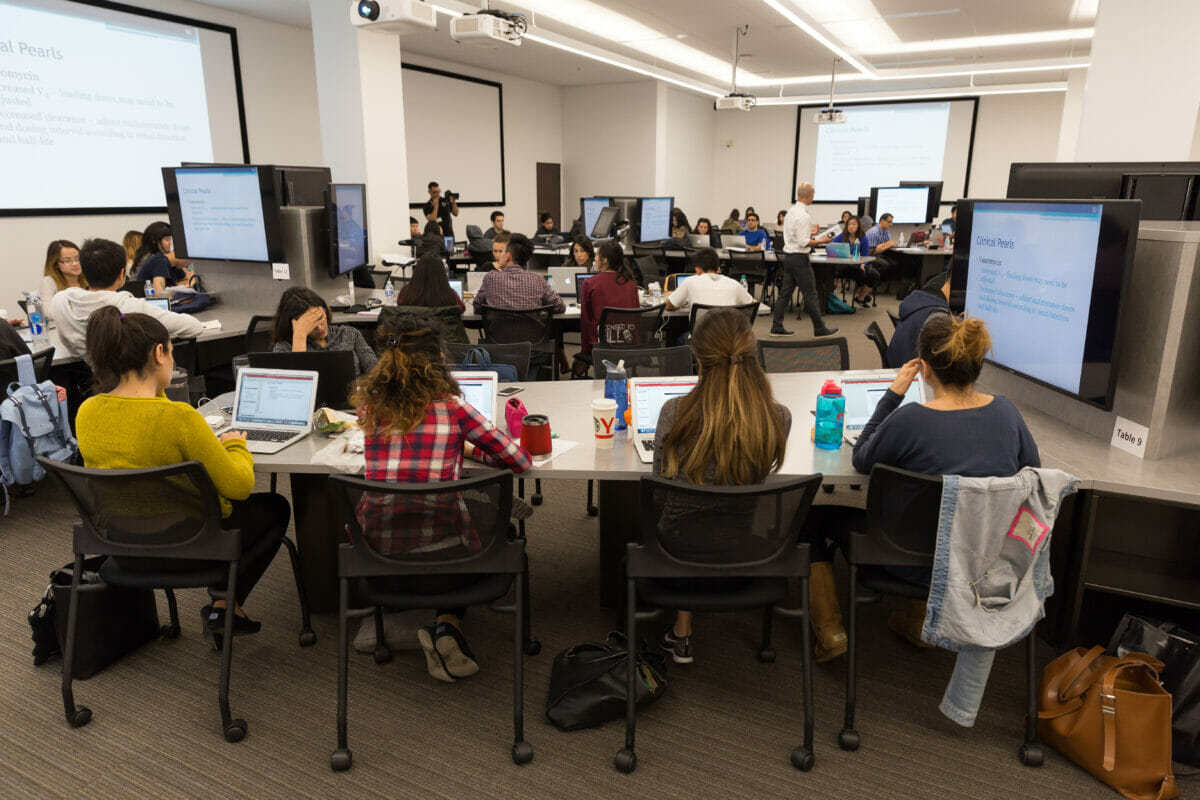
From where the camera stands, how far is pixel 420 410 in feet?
7.16

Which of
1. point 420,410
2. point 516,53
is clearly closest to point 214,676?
point 420,410

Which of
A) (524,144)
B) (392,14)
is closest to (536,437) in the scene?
(392,14)

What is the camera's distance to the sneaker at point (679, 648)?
2.65 metres

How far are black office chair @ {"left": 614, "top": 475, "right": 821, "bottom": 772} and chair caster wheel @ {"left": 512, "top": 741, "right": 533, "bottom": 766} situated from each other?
248 millimetres

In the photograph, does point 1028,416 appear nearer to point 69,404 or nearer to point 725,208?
point 69,404

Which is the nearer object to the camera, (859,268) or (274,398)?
(274,398)

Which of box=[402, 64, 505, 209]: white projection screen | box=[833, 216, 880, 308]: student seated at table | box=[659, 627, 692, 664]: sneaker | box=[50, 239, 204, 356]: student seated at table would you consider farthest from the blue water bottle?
box=[402, 64, 505, 209]: white projection screen

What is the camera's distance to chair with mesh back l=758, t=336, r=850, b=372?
358 cm

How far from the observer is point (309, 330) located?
3250 millimetres

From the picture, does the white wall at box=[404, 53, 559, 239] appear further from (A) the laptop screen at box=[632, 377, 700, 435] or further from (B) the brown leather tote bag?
(B) the brown leather tote bag

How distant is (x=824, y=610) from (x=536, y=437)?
3.78 ft

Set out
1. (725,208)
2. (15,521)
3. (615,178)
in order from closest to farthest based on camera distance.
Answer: (15,521), (615,178), (725,208)

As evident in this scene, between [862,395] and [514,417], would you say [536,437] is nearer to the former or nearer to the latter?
[514,417]

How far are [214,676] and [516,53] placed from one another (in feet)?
33.6
